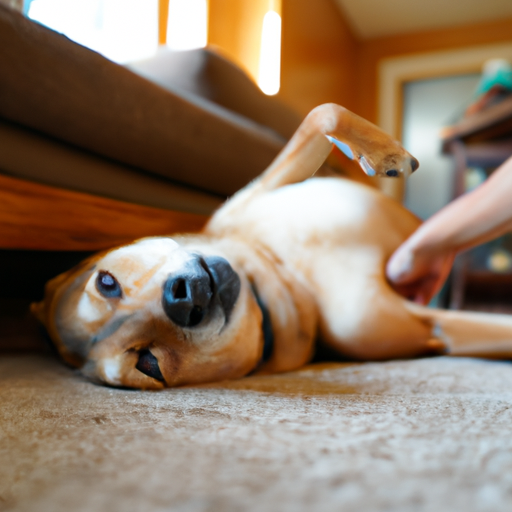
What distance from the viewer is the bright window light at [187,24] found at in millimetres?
1385

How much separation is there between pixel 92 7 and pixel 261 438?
1.03 meters

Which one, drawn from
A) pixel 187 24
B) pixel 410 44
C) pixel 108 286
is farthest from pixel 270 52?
pixel 410 44

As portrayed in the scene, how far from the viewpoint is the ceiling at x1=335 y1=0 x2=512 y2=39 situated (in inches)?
159

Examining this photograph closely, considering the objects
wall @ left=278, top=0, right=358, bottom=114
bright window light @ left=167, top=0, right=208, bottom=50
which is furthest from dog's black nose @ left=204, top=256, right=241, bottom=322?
wall @ left=278, top=0, right=358, bottom=114

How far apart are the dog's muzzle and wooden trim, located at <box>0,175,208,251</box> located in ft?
0.76

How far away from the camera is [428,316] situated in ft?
3.47

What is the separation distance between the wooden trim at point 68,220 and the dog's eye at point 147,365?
0.86 ft

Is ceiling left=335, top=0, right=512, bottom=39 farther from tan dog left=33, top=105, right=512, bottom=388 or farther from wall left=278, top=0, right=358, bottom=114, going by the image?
tan dog left=33, top=105, right=512, bottom=388

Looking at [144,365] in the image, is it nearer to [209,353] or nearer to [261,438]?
[209,353]

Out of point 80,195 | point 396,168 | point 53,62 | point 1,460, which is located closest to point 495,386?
point 396,168

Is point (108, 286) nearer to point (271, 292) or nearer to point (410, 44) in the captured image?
point (271, 292)

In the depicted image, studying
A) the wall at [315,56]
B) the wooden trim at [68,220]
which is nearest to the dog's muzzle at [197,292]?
the wooden trim at [68,220]

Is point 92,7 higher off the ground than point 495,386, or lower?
higher

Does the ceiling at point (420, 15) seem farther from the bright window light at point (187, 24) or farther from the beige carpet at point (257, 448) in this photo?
the beige carpet at point (257, 448)
